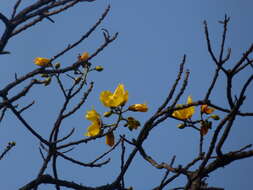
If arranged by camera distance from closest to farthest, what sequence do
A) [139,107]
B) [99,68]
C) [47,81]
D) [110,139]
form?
[110,139], [139,107], [47,81], [99,68]

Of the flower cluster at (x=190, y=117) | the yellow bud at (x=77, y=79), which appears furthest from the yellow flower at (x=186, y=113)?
the yellow bud at (x=77, y=79)

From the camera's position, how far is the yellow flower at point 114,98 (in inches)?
132

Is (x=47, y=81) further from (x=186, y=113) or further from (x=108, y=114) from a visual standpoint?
(x=186, y=113)

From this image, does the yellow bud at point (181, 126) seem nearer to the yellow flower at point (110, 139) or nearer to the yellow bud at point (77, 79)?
the yellow flower at point (110, 139)

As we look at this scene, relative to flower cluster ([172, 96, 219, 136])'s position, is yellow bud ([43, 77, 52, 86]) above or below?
above

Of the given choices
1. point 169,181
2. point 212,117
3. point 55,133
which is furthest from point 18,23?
point 212,117

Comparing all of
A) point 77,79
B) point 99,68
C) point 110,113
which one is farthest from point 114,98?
point 99,68

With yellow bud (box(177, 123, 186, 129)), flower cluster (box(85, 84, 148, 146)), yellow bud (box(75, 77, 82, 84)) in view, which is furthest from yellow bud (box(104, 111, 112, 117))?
yellow bud (box(75, 77, 82, 84))

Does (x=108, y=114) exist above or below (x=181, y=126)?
above

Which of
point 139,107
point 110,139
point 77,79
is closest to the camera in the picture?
point 110,139

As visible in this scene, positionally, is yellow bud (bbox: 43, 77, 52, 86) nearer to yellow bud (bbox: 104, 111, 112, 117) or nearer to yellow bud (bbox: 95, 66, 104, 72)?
yellow bud (bbox: 95, 66, 104, 72)

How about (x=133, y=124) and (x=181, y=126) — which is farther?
(x=181, y=126)

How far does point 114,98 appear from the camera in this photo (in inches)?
132

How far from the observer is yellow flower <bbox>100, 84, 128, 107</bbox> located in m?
3.35
